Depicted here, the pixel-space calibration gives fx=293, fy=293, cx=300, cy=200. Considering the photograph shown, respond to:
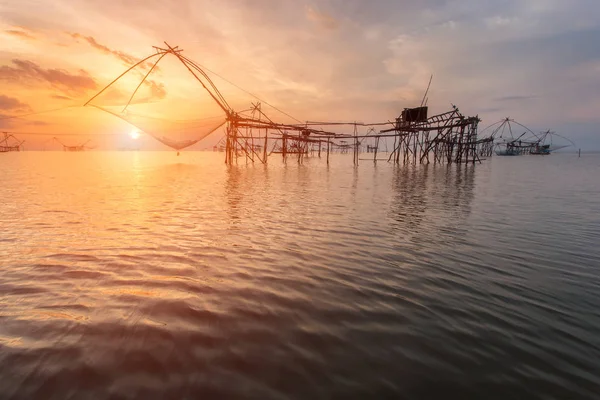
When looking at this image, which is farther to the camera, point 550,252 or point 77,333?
point 550,252

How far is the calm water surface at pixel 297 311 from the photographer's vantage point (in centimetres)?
300

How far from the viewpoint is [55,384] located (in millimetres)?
2859

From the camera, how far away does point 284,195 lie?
1595cm

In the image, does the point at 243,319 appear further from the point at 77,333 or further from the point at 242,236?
the point at 242,236

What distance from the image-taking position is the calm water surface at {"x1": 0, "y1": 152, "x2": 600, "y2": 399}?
9.83 ft

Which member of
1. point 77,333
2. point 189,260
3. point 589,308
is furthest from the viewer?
point 189,260

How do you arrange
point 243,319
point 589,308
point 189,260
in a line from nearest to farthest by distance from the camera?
point 243,319
point 589,308
point 189,260

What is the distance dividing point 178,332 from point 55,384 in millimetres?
1233

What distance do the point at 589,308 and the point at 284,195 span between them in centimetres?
1275

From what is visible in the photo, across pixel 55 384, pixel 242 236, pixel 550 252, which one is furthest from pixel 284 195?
pixel 55 384

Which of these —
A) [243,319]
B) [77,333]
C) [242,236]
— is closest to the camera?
[77,333]

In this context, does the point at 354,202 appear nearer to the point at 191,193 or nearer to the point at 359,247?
the point at 359,247

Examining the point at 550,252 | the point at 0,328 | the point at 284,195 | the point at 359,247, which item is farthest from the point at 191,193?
the point at 550,252

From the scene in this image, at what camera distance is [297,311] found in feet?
14.3
